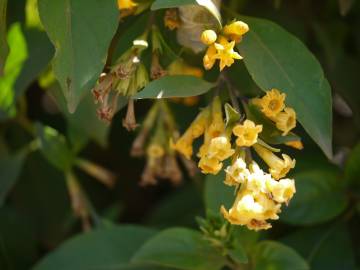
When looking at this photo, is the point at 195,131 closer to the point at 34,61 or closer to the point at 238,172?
the point at 238,172

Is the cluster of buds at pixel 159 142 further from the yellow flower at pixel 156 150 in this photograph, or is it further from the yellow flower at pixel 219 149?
the yellow flower at pixel 219 149

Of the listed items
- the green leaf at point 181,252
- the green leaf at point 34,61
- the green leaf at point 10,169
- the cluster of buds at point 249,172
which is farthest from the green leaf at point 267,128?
the green leaf at point 10,169

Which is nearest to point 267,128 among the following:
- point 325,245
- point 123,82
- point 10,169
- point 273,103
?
point 273,103

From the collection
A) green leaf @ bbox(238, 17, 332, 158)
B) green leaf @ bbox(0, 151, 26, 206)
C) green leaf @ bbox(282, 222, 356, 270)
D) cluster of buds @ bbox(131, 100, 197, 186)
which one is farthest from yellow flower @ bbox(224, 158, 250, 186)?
green leaf @ bbox(0, 151, 26, 206)

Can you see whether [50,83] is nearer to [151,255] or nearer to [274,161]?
[151,255]

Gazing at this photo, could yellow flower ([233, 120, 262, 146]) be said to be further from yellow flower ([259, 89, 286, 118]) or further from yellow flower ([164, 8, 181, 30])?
yellow flower ([164, 8, 181, 30])

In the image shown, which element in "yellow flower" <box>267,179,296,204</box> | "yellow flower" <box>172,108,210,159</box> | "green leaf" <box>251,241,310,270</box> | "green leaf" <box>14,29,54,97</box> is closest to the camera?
"yellow flower" <box>267,179,296,204</box>

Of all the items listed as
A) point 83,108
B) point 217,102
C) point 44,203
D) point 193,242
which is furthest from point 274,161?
point 44,203
